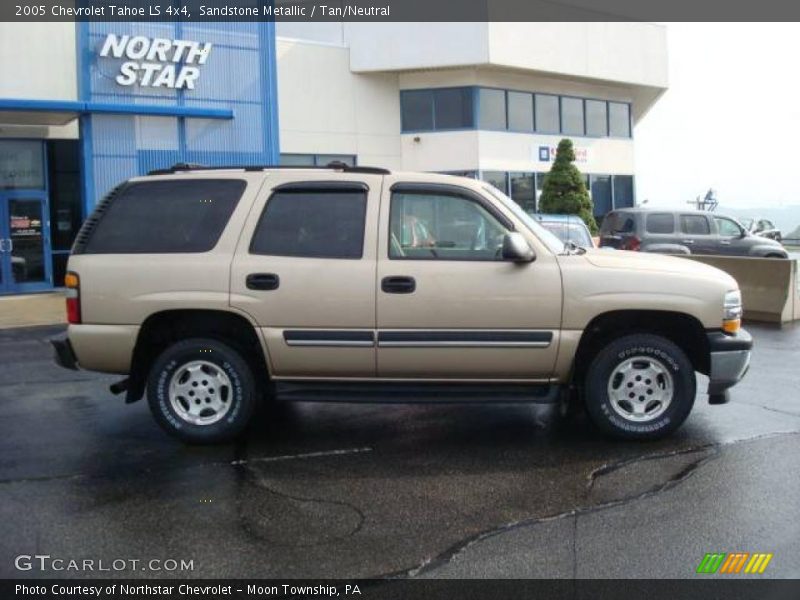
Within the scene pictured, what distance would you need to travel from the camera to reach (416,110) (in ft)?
92.1

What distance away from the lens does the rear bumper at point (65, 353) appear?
616 centimetres

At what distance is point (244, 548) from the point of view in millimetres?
4246

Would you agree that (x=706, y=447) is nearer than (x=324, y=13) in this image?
Yes

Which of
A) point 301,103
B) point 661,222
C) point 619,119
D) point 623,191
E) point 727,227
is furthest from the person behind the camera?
point 623,191

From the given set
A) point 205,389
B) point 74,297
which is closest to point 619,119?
point 205,389

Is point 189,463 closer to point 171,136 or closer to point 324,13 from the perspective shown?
point 171,136

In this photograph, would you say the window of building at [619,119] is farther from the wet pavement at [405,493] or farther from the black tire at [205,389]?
the black tire at [205,389]

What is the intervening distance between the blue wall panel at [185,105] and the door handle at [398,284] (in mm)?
13892

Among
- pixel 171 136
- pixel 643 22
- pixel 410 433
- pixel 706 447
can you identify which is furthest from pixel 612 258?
pixel 643 22

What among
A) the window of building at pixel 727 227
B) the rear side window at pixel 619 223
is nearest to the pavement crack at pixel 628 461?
the rear side window at pixel 619 223

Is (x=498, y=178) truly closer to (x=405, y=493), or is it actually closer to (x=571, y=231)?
(x=571, y=231)

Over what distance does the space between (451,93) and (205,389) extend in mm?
23146

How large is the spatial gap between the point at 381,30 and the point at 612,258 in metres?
22.4

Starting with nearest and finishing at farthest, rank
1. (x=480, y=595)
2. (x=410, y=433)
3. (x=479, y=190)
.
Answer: (x=480, y=595), (x=479, y=190), (x=410, y=433)
